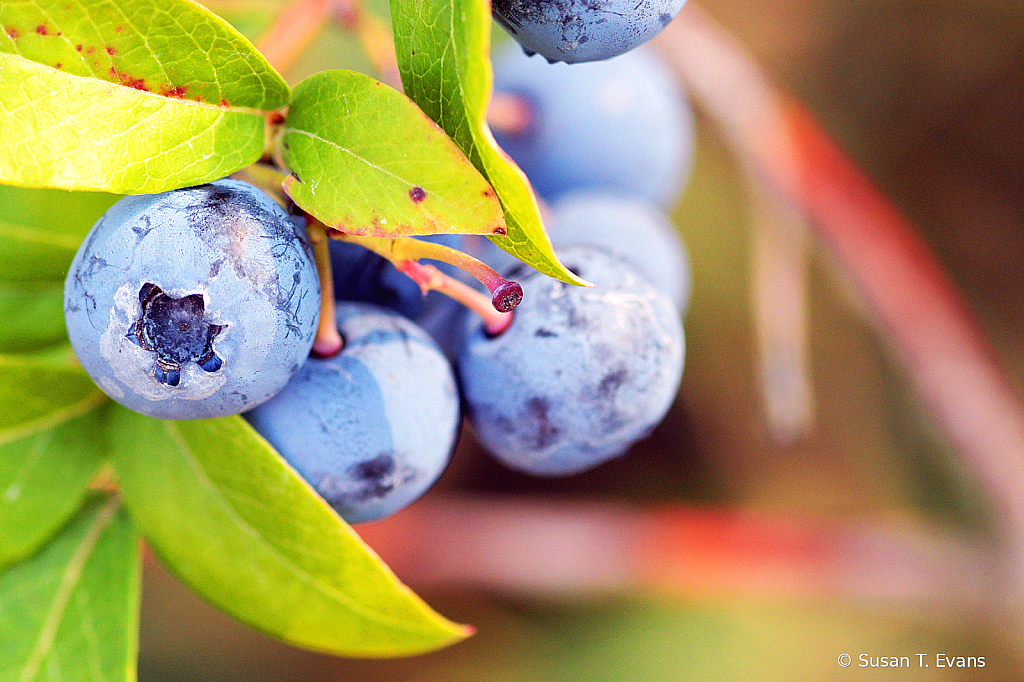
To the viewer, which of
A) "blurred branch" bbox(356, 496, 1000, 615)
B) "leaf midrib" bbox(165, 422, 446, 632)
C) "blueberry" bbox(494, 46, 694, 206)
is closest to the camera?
"leaf midrib" bbox(165, 422, 446, 632)

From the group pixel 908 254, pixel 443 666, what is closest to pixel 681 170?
pixel 908 254

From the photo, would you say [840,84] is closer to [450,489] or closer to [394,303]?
[450,489]

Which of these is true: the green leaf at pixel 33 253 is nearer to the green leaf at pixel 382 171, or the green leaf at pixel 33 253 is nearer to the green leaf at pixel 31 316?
the green leaf at pixel 31 316

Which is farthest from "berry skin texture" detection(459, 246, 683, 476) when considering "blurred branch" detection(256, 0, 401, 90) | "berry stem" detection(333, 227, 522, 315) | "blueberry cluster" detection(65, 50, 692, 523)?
"blurred branch" detection(256, 0, 401, 90)
